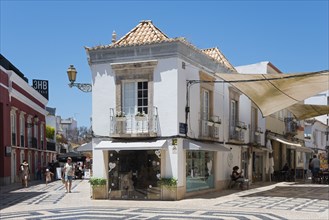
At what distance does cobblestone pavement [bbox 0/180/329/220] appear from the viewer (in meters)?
11.8

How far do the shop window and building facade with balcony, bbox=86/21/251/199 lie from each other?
0.04 m

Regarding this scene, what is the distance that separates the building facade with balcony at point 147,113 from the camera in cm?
1567

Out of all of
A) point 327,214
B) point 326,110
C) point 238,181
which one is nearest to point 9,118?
point 238,181

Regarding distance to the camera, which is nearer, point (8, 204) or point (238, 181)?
point (8, 204)

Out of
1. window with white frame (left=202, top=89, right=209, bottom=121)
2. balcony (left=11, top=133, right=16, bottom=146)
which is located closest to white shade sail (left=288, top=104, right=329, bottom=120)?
window with white frame (left=202, top=89, right=209, bottom=121)

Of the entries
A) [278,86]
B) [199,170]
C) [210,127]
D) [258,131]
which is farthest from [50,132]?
[278,86]

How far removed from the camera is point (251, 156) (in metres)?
24.2

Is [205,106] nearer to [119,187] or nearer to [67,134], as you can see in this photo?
[119,187]

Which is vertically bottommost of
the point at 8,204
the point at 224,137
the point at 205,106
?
the point at 8,204

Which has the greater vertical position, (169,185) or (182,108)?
(182,108)

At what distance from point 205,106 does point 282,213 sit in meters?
6.95

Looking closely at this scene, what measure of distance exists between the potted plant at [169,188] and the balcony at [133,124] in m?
1.63

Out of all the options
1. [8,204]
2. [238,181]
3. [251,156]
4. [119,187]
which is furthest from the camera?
[251,156]

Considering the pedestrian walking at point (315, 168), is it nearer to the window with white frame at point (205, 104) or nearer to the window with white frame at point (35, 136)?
the window with white frame at point (205, 104)
